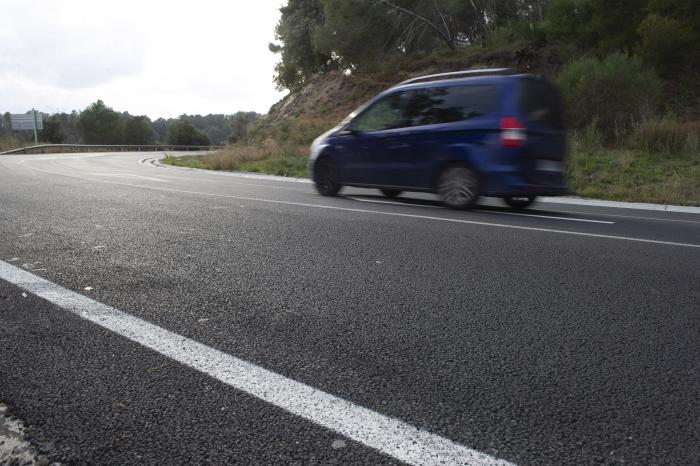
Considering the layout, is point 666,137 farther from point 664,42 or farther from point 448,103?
point 664,42

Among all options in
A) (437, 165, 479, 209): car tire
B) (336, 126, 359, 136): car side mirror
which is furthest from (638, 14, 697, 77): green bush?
(437, 165, 479, 209): car tire

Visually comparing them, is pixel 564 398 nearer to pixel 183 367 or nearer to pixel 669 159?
pixel 183 367

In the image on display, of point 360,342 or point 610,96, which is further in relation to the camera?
point 610,96

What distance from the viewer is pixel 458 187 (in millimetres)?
8102

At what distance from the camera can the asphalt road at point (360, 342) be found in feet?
6.12

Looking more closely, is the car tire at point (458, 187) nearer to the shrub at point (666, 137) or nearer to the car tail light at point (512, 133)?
the car tail light at point (512, 133)

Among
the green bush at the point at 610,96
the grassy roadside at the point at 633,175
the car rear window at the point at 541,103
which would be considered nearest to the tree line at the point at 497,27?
the green bush at the point at 610,96

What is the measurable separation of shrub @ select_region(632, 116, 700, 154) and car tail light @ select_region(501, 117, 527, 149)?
8.20m

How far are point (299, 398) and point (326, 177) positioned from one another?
315 inches

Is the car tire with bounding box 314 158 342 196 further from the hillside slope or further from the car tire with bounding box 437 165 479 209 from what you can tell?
the hillside slope

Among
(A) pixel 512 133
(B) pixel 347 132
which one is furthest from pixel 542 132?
(B) pixel 347 132

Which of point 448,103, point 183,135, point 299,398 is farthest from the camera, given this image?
point 183,135

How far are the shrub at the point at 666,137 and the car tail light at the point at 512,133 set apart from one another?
8.20m

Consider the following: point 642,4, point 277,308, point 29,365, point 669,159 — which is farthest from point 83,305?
point 642,4
